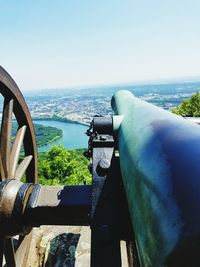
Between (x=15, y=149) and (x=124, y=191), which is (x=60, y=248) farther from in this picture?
(x=124, y=191)

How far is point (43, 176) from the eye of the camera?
70.2ft

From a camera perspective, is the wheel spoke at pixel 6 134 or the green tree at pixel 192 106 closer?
the wheel spoke at pixel 6 134

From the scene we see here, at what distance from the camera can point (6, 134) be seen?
2.96 m

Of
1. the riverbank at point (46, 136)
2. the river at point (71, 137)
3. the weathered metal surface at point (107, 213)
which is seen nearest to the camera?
the weathered metal surface at point (107, 213)

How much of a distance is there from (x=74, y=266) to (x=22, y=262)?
1.18 m

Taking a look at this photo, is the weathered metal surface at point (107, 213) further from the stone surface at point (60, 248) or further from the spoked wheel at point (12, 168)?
the stone surface at point (60, 248)

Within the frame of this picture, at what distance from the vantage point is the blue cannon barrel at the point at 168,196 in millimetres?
532

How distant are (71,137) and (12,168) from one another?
76.5 m

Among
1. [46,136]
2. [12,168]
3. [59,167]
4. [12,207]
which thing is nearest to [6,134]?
[12,168]

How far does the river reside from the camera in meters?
67.9

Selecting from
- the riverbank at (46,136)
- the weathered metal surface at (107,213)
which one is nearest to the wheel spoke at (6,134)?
the weathered metal surface at (107,213)

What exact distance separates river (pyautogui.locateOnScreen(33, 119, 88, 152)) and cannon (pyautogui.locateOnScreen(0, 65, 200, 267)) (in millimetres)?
58187

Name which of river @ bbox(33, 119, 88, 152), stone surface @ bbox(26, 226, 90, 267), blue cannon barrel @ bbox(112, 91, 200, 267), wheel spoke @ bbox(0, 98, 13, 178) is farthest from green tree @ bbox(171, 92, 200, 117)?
river @ bbox(33, 119, 88, 152)

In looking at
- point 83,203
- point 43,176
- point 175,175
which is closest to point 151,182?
point 175,175
